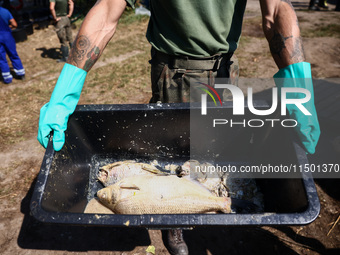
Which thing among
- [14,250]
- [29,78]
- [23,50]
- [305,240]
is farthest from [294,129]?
[23,50]

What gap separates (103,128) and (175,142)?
0.71 m

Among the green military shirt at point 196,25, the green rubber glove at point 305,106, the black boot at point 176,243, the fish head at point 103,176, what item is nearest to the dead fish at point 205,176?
the black boot at point 176,243

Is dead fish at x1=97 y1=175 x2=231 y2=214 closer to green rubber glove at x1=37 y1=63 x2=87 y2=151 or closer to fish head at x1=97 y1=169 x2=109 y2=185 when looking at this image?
fish head at x1=97 y1=169 x2=109 y2=185

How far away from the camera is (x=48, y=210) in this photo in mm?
1671

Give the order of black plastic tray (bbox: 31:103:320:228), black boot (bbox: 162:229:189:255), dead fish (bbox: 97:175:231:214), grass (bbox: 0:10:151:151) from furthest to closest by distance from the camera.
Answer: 1. grass (bbox: 0:10:151:151)
2. black boot (bbox: 162:229:189:255)
3. dead fish (bbox: 97:175:231:214)
4. black plastic tray (bbox: 31:103:320:228)

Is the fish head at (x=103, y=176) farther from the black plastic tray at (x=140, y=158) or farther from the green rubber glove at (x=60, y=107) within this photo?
the green rubber glove at (x=60, y=107)

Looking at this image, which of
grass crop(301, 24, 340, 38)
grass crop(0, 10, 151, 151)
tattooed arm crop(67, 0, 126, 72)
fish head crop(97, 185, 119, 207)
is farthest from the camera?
grass crop(301, 24, 340, 38)

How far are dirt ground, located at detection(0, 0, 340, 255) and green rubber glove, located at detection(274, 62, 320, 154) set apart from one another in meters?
1.06

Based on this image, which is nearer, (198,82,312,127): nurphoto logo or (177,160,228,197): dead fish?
(198,82,312,127): nurphoto logo

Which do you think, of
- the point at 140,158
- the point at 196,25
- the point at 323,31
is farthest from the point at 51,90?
the point at 323,31

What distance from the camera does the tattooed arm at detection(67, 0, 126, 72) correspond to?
2102 mm

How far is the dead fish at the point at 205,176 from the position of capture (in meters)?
2.35

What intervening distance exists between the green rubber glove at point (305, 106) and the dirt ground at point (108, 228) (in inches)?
41.9

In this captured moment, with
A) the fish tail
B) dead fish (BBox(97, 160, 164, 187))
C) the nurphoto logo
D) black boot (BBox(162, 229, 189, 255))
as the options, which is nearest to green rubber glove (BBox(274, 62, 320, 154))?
the nurphoto logo
